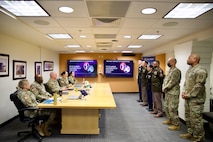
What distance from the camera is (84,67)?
31.3 ft

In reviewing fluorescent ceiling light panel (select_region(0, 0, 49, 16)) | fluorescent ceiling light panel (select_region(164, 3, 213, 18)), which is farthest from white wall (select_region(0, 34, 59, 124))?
fluorescent ceiling light panel (select_region(164, 3, 213, 18))

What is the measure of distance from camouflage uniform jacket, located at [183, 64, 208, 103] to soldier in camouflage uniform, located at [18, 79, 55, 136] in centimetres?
277

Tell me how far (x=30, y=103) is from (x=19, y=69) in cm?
231

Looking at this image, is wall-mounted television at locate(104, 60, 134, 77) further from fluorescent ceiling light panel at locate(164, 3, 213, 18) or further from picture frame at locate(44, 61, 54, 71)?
fluorescent ceiling light panel at locate(164, 3, 213, 18)

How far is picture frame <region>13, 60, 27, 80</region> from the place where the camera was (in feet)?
15.8

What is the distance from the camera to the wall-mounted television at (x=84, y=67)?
9.55 metres

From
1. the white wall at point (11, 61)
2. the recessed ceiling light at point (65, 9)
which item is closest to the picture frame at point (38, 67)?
the white wall at point (11, 61)

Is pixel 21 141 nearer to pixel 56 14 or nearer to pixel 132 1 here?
pixel 56 14

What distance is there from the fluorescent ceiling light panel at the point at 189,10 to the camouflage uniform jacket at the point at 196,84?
985 millimetres

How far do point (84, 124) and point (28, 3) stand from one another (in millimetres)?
2482

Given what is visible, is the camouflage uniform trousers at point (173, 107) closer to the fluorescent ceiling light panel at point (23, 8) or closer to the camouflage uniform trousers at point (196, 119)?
the camouflage uniform trousers at point (196, 119)

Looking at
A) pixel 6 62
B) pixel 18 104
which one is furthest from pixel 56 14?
pixel 6 62

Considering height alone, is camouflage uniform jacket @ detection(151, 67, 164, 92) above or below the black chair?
above

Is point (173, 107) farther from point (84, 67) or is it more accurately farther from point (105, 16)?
point (84, 67)
